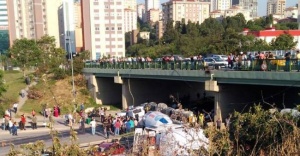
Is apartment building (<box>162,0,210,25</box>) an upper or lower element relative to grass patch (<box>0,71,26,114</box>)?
upper

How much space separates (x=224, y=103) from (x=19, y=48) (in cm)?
3380

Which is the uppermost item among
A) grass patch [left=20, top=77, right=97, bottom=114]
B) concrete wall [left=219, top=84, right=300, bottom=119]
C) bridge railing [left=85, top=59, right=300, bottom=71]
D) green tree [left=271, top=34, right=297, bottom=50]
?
green tree [left=271, top=34, right=297, bottom=50]

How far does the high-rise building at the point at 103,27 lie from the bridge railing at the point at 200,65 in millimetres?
49209

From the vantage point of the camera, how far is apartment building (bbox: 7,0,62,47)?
301 ft

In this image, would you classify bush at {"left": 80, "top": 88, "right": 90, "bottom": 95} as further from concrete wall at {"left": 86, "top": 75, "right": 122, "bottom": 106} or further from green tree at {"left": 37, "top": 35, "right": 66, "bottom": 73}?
green tree at {"left": 37, "top": 35, "right": 66, "bottom": 73}

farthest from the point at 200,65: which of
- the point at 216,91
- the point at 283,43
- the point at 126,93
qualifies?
the point at 283,43

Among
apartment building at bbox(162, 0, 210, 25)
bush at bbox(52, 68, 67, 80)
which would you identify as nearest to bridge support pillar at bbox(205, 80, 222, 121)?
bush at bbox(52, 68, 67, 80)

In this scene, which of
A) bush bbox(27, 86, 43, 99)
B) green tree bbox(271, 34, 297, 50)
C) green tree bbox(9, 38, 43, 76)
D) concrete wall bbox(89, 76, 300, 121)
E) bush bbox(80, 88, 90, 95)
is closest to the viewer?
concrete wall bbox(89, 76, 300, 121)

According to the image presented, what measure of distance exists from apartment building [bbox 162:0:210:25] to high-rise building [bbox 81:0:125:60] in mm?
57086

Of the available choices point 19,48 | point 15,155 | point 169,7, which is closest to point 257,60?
point 15,155

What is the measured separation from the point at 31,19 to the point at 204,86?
81705mm

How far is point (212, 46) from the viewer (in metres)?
47.5

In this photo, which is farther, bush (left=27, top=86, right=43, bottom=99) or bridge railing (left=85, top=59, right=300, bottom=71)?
bush (left=27, top=86, right=43, bottom=99)

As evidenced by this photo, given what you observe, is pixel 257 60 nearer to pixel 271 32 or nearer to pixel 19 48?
pixel 19 48
